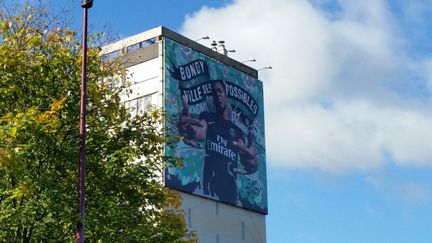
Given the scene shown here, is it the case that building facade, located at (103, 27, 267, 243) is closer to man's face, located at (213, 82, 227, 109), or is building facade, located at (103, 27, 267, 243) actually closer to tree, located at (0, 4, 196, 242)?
man's face, located at (213, 82, 227, 109)

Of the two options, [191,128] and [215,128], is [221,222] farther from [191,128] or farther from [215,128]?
[191,128]

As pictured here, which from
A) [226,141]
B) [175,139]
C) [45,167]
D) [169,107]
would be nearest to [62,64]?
[45,167]

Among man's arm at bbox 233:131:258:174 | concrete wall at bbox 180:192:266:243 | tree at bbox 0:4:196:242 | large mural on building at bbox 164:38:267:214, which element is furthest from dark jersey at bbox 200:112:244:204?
tree at bbox 0:4:196:242

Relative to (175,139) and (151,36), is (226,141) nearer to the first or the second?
(151,36)

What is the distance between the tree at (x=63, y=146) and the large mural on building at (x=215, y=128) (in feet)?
96.3

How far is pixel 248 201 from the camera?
6656 centimetres

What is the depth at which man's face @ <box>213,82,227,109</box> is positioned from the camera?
65.4 m

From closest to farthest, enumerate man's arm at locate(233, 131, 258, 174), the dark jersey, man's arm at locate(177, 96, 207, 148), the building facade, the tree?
the tree
man's arm at locate(177, 96, 207, 148)
the building facade
the dark jersey
man's arm at locate(233, 131, 258, 174)

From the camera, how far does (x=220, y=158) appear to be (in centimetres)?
6400

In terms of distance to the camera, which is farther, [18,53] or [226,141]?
[226,141]

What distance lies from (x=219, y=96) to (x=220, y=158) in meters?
4.99

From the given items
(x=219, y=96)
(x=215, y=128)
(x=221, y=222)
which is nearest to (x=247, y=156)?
(x=215, y=128)

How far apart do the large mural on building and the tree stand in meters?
29.4

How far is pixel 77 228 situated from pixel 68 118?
384cm
